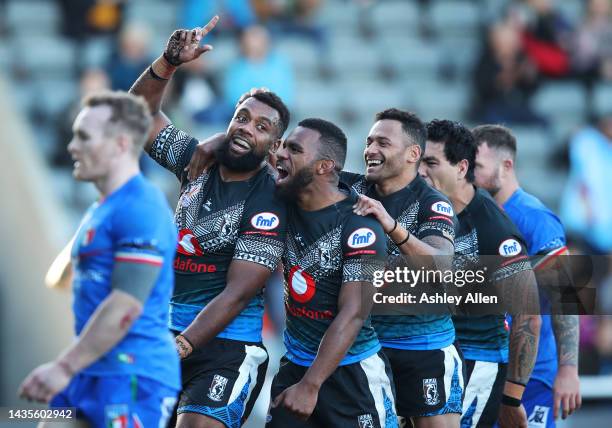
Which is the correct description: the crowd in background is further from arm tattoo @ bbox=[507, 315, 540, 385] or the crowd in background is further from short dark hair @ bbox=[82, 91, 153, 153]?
short dark hair @ bbox=[82, 91, 153, 153]

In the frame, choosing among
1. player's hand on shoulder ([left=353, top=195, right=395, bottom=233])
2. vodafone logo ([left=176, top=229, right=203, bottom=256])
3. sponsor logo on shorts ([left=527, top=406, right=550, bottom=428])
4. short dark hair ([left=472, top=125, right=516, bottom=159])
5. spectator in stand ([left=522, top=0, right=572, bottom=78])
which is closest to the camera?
player's hand on shoulder ([left=353, top=195, right=395, bottom=233])

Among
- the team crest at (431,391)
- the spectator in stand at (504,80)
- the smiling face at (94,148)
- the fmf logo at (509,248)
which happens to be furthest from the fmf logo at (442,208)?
the spectator in stand at (504,80)

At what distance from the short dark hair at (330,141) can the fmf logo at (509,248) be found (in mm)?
1325

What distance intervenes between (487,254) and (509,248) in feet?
0.51

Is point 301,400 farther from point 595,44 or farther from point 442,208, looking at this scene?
point 595,44

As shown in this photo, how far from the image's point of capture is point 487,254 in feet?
25.6

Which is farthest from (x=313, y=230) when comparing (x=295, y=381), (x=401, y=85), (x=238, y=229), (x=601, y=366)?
(x=401, y=85)

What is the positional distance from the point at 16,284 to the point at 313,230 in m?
6.14

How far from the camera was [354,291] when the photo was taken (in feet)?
22.0

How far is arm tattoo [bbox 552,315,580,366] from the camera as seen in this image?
809cm

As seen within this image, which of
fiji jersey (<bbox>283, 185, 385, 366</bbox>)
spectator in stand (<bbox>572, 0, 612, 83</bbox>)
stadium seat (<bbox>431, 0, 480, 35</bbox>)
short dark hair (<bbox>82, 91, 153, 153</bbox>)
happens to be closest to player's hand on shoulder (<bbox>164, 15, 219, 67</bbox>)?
fiji jersey (<bbox>283, 185, 385, 366</bbox>)

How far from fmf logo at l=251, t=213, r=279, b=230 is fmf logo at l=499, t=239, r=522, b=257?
1.63 metres

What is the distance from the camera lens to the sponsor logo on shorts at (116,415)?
5.58 metres

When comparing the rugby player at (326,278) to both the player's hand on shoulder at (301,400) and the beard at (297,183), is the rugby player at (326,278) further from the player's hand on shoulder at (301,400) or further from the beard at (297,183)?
the player's hand on shoulder at (301,400)
